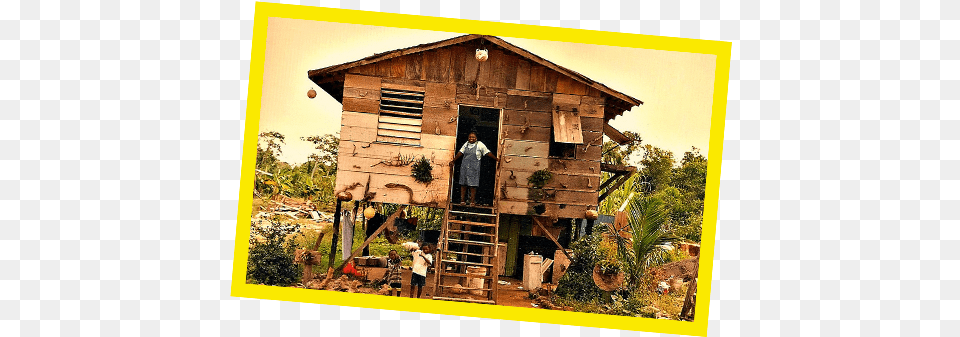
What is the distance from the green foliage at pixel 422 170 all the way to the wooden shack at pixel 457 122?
7 centimetres

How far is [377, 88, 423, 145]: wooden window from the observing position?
14.3 metres

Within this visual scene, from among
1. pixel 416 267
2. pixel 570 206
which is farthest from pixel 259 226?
pixel 570 206

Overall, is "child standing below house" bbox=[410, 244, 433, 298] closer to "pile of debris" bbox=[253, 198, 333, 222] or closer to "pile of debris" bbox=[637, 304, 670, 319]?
"pile of debris" bbox=[253, 198, 333, 222]

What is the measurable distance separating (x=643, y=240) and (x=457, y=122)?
4.64 meters

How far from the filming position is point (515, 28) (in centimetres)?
1398

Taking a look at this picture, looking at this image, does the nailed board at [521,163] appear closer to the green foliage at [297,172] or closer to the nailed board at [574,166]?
the nailed board at [574,166]

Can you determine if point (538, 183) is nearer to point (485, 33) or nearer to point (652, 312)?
point (485, 33)

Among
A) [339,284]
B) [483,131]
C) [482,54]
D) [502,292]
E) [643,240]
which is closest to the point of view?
[482,54]

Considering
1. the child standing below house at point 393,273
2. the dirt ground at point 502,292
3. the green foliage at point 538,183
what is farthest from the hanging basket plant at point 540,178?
the child standing below house at point 393,273

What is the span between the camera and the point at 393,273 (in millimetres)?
15320

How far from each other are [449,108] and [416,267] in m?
3.07

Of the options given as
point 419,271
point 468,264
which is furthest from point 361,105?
point 468,264

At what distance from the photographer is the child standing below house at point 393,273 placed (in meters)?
15.1
